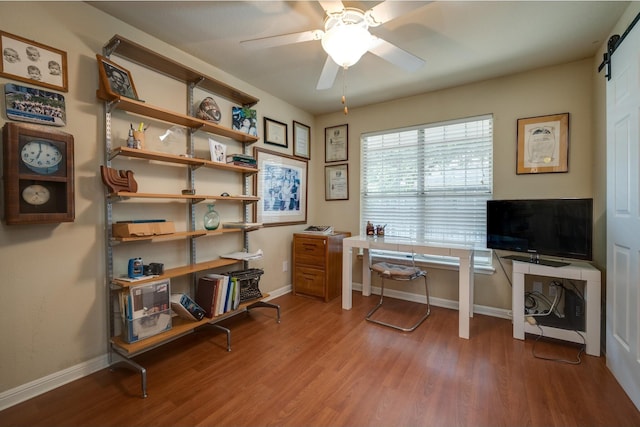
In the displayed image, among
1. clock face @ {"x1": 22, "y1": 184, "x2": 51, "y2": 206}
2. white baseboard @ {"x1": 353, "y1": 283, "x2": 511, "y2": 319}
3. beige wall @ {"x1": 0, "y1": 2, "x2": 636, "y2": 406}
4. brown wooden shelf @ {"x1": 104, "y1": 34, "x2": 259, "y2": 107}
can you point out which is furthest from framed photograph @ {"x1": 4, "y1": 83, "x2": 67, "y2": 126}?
white baseboard @ {"x1": 353, "y1": 283, "x2": 511, "y2": 319}

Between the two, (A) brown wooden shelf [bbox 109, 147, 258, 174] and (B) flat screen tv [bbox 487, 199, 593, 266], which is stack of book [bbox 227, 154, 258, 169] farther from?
(B) flat screen tv [bbox 487, 199, 593, 266]

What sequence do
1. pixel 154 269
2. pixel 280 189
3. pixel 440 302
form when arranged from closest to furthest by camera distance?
1. pixel 154 269
2. pixel 440 302
3. pixel 280 189

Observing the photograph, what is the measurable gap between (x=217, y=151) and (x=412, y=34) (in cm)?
186

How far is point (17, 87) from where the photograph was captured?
4.93ft

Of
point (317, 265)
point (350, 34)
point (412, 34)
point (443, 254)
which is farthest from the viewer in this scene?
point (317, 265)

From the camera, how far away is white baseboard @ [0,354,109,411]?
1.50 meters

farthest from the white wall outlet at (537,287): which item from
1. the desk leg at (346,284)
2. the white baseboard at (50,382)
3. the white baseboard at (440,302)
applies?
the white baseboard at (50,382)

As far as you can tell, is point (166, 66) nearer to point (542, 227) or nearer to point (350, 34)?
point (350, 34)

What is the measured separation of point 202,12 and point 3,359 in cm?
241

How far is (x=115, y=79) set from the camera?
70.4 inches

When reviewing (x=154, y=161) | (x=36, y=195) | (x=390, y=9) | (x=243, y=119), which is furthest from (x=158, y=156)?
(x=390, y=9)

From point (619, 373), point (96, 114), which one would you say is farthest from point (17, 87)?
point (619, 373)

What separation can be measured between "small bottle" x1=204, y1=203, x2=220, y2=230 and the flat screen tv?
2592 millimetres

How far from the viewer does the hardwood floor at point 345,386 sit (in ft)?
4.69
